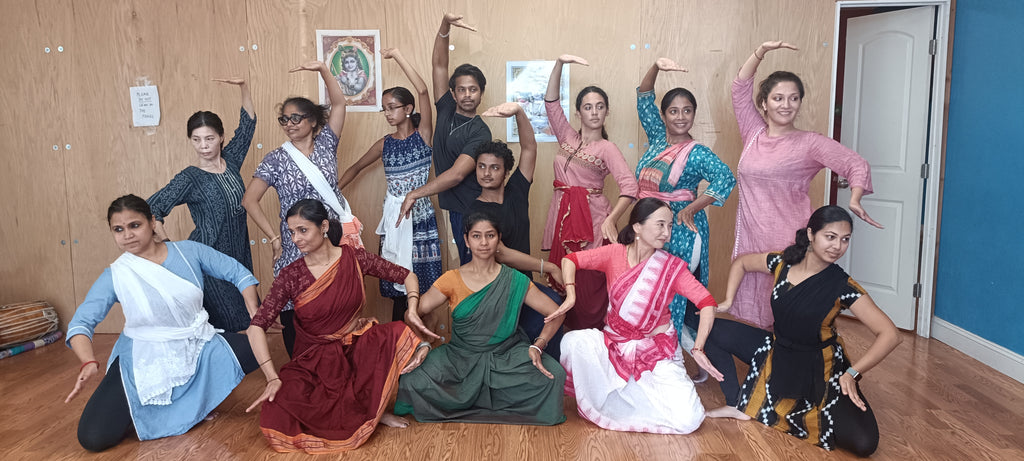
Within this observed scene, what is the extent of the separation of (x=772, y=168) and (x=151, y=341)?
281 cm

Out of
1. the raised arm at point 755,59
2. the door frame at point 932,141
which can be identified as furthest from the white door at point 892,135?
the raised arm at point 755,59

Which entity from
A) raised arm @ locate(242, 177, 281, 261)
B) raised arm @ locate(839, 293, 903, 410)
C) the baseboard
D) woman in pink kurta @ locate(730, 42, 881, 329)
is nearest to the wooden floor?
Answer: the baseboard

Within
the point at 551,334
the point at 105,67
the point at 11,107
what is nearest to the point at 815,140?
the point at 551,334

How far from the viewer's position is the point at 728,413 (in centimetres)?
289

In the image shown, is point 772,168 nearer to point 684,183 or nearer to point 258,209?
point 684,183

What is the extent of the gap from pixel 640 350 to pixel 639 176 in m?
0.97

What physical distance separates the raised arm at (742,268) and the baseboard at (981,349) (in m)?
1.54

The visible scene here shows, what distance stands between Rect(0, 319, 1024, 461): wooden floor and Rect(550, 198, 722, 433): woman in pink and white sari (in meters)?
0.09

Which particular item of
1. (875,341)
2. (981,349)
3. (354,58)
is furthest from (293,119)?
(981,349)

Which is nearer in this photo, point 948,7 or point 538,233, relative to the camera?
point 948,7

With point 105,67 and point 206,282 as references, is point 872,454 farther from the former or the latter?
point 105,67

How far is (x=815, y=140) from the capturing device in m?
3.07

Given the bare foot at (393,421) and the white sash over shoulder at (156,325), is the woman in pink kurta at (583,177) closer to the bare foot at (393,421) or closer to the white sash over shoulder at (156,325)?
the bare foot at (393,421)

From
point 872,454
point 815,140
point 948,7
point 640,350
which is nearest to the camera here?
point 872,454
